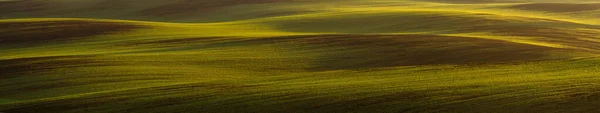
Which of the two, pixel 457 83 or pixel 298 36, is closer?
pixel 457 83

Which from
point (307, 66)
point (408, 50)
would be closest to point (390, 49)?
point (408, 50)

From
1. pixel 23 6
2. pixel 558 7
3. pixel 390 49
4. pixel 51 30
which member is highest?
pixel 23 6

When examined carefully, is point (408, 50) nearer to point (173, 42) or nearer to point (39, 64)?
point (173, 42)

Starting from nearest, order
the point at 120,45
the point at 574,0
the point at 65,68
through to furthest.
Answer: the point at 65,68
the point at 120,45
the point at 574,0

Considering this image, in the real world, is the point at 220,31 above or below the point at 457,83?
above

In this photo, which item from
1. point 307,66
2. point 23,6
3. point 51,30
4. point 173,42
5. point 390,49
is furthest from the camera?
point 23,6

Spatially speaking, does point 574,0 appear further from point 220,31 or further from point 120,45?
point 120,45

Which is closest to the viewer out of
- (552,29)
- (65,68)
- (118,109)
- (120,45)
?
(118,109)

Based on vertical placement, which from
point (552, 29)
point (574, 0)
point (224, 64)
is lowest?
point (224, 64)

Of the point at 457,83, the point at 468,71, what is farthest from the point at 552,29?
the point at 457,83
